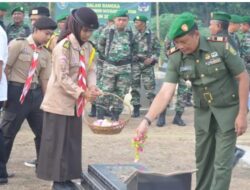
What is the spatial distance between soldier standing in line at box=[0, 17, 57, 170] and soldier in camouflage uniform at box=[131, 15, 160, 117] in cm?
465

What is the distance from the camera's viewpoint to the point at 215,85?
5.13 metres

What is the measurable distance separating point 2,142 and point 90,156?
1787mm

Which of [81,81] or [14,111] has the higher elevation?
[81,81]

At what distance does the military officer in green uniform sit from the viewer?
5.00 metres

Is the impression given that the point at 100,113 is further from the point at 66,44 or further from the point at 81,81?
the point at 66,44

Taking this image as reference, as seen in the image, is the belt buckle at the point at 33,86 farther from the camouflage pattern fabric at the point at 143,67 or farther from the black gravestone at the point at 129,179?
the camouflage pattern fabric at the point at 143,67

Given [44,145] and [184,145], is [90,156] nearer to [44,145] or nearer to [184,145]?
[184,145]

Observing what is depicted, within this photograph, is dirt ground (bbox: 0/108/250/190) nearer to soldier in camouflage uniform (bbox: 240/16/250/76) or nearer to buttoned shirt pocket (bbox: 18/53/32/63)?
buttoned shirt pocket (bbox: 18/53/32/63)

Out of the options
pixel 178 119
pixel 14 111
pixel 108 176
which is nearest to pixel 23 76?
pixel 14 111

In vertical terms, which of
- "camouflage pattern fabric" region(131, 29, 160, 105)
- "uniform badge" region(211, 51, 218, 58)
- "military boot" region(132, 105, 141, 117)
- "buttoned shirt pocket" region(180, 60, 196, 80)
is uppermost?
"uniform badge" region(211, 51, 218, 58)

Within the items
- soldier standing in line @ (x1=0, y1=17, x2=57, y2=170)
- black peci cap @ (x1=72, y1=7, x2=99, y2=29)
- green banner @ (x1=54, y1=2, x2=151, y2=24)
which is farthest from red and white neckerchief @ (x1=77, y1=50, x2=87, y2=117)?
green banner @ (x1=54, y1=2, x2=151, y2=24)

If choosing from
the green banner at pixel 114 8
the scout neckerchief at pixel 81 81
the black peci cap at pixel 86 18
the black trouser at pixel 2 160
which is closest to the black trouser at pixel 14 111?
the black trouser at pixel 2 160

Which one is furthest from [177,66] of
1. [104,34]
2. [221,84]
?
[104,34]

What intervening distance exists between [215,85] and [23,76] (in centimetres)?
237
